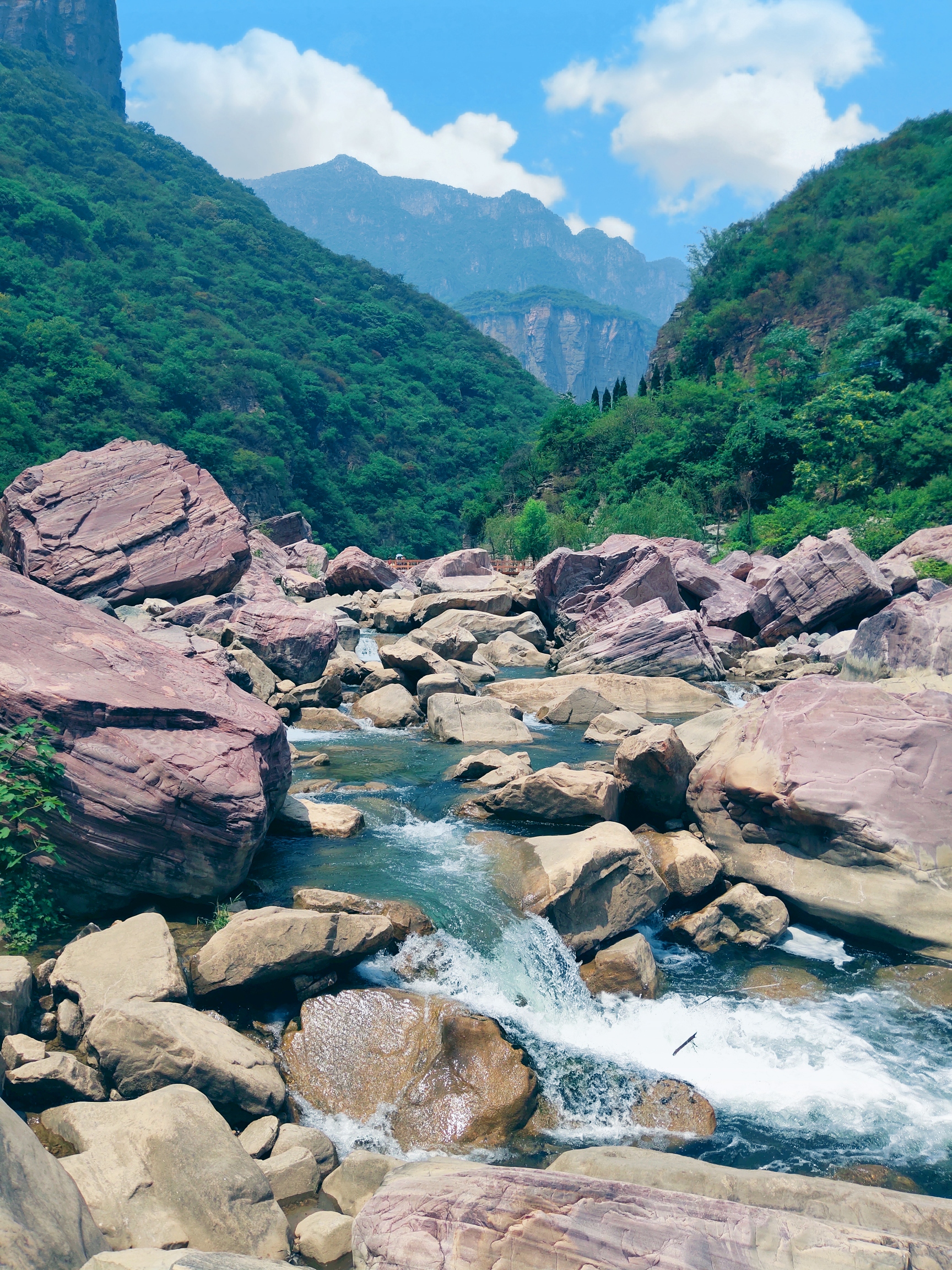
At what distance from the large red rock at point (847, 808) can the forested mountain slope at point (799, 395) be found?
22.0 m

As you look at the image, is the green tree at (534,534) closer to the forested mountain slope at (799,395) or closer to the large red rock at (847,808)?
the forested mountain slope at (799,395)

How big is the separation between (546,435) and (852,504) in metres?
24.2

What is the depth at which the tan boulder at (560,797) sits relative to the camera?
9.16 meters

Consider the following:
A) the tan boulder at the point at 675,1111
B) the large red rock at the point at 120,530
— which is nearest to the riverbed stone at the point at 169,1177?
the tan boulder at the point at 675,1111

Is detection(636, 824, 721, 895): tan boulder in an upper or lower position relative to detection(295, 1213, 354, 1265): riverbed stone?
upper

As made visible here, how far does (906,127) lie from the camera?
55281 millimetres

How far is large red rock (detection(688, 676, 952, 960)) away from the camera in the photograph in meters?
A: 7.83

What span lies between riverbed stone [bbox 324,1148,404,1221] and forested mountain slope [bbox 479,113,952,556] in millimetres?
28108

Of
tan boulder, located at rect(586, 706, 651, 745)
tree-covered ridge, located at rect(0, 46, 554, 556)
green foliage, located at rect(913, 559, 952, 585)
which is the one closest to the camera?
tan boulder, located at rect(586, 706, 651, 745)

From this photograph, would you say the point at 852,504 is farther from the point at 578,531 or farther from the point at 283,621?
the point at 283,621

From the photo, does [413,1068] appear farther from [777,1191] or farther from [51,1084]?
[777,1191]

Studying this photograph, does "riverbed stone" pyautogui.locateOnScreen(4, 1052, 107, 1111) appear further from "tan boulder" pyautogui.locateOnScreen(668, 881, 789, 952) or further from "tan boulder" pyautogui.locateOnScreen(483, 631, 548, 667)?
"tan boulder" pyautogui.locateOnScreen(483, 631, 548, 667)

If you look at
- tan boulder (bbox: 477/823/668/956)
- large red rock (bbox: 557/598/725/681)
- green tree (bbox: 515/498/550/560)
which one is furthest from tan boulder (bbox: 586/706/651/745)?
green tree (bbox: 515/498/550/560)

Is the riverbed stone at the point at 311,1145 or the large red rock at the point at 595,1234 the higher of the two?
the large red rock at the point at 595,1234
